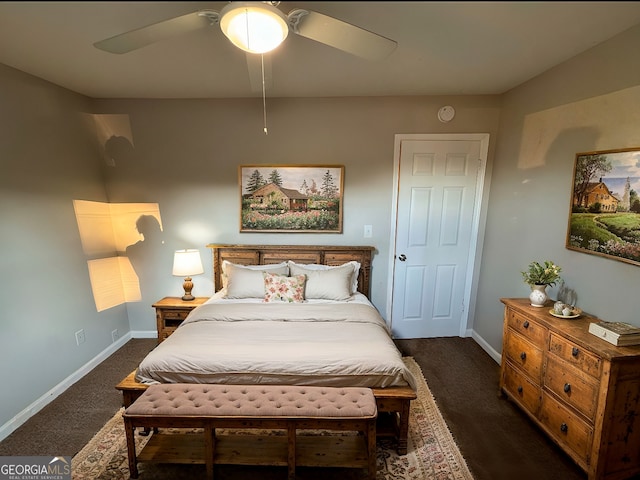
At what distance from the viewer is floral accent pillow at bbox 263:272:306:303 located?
2.71 metres

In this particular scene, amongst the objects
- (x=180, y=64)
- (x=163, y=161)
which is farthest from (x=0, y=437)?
(x=180, y=64)

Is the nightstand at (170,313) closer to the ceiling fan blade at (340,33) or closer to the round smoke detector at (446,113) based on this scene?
the ceiling fan blade at (340,33)

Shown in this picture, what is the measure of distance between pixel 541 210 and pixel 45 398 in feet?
13.3

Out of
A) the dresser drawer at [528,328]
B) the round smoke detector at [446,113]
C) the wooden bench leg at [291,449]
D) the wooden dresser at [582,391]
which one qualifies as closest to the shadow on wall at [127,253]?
the wooden bench leg at [291,449]

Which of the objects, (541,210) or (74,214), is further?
(74,214)

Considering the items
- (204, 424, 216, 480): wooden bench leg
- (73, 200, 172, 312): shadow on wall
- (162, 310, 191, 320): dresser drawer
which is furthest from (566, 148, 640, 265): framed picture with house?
(73, 200, 172, 312): shadow on wall

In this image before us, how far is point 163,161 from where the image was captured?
10.2 feet

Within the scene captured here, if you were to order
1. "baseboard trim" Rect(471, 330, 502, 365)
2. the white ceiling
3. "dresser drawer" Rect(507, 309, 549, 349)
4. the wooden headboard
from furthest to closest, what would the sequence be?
the wooden headboard
"baseboard trim" Rect(471, 330, 502, 365)
"dresser drawer" Rect(507, 309, 549, 349)
the white ceiling

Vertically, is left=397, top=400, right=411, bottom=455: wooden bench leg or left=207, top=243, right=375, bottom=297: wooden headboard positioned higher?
left=207, top=243, right=375, bottom=297: wooden headboard

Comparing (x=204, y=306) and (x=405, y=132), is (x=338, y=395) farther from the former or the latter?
(x=405, y=132)

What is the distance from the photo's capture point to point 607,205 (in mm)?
1858

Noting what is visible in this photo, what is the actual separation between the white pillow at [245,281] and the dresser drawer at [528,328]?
6.16 ft

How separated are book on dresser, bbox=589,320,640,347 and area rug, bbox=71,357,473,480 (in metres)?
1.06

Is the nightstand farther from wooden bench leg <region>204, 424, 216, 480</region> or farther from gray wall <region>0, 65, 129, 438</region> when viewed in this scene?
wooden bench leg <region>204, 424, 216, 480</region>
